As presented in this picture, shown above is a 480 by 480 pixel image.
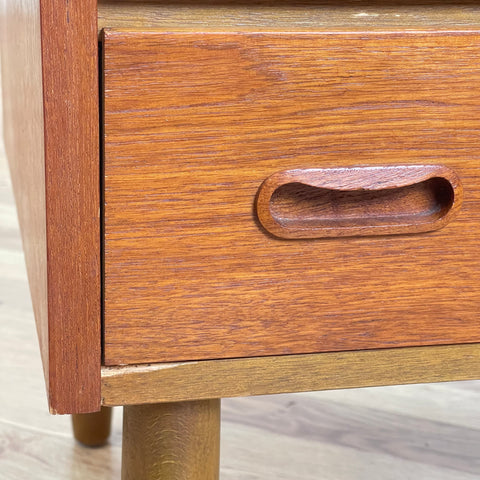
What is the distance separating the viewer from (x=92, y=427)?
93 centimetres

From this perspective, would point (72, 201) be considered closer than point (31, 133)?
Yes

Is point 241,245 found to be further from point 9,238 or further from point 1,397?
point 9,238

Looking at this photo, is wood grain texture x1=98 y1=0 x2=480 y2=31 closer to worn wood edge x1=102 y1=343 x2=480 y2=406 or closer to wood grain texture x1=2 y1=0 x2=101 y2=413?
wood grain texture x1=2 y1=0 x2=101 y2=413

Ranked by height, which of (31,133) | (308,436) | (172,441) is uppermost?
(31,133)

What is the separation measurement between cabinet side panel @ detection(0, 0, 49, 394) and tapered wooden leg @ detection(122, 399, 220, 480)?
7cm

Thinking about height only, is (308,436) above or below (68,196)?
below

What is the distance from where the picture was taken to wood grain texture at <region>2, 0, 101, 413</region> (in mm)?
391

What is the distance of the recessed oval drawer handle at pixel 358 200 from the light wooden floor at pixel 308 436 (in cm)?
50

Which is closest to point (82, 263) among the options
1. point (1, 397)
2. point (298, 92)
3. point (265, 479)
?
point (298, 92)

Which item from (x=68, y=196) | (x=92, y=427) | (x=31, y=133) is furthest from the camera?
(x=92, y=427)

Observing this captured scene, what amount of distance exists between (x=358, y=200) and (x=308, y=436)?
57cm

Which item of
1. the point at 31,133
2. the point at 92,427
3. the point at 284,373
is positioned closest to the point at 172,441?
the point at 284,373

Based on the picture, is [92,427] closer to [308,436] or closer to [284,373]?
[308,436]

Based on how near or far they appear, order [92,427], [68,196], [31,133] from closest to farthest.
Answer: [68,196] < [31,133] < [92,427]
